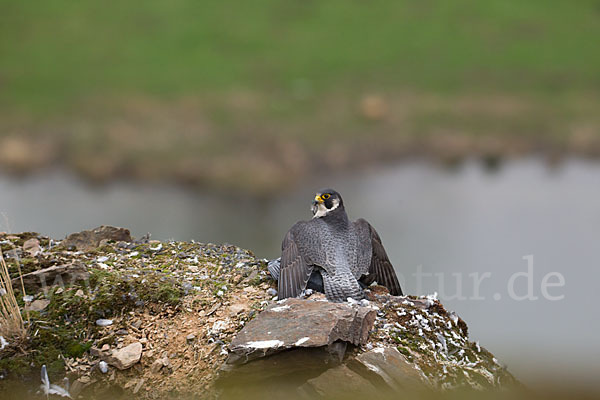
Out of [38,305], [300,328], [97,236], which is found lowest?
[300,328]

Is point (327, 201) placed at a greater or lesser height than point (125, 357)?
greater

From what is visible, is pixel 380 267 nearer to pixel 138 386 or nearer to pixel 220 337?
pixel 220 337

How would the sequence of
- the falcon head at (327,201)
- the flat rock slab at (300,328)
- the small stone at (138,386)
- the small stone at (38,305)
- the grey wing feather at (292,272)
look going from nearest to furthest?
the flat rock slab at (300,328) → the small stone at (138,386) → the small stone at (38,305) → the grey wing feather at (292,272) → the falcon head at (327,201)

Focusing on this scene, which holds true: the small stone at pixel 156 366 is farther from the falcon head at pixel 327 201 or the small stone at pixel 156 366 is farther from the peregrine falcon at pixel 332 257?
the falcon head at pixel 327 201

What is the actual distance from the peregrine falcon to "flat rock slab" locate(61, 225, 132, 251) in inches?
45.3

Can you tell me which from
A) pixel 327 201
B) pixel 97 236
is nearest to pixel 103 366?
pixel 97 236

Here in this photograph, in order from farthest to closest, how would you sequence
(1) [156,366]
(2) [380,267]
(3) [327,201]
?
(2) [380,267]
(3) [327,201]
(1) [156,366]

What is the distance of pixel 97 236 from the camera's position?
492cm

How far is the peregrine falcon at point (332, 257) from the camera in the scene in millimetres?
4301

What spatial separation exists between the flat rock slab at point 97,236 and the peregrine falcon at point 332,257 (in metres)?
1.15

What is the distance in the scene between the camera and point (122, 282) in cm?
414

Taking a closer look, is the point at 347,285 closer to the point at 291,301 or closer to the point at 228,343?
the point at 291,301

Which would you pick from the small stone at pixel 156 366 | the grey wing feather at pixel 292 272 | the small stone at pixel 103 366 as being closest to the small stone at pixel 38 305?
the small stone at pixel 103 366

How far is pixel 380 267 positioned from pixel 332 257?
620 mm
